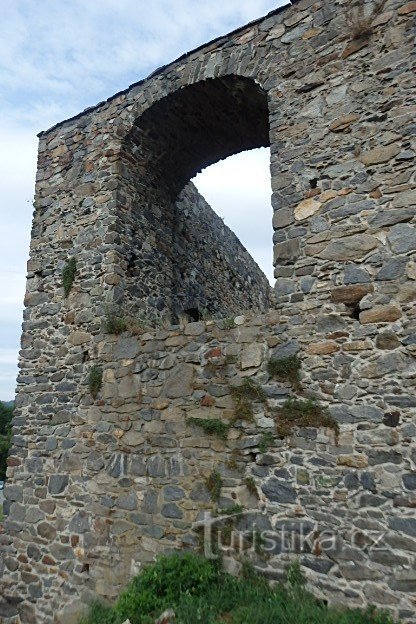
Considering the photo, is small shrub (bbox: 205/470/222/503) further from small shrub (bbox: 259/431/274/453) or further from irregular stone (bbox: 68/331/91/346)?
irregular stone (bbox: 68/331/91/346)

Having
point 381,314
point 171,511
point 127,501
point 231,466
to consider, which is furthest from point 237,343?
point 127,501

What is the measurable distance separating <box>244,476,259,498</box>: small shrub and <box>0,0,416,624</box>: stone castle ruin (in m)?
0.02

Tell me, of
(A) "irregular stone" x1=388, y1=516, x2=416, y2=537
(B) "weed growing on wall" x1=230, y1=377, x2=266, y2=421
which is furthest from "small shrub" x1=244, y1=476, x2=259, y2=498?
(A) "irregular stone" x1=388, y1=516, x2=416, y2=537

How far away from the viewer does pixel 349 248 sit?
4.91m

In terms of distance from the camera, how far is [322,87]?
217 inches

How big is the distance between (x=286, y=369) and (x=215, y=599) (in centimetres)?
228

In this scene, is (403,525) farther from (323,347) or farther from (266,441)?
(323,347)

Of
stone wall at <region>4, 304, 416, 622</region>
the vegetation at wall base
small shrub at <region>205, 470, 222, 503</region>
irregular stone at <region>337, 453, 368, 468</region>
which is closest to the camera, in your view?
stone wall at <region>4, 304, 416, 622</region>

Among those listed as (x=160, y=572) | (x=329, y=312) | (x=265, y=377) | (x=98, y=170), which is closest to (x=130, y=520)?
(x=160, y=572)

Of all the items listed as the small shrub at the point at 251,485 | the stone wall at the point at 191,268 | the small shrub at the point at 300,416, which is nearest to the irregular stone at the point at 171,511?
the small shrub at the point at 251,485

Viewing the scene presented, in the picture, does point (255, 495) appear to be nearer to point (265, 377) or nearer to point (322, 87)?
point (265, 377)

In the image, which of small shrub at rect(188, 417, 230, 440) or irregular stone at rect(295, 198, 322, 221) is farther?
irregular stone at rect(295, 198, 322, 221)

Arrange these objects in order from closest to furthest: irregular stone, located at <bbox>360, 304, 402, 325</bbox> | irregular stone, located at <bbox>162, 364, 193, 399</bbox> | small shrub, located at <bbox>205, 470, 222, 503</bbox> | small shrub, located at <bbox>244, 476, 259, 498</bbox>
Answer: irregular stone, located at <bbox>360, 304, 402, 325</bbox> → small shrub, located at <bbox>244, 476, 259, 498</bbox> → small shrub, located at <bbox>205, 470, 222, 503</bbox> → irregular stone, located at <bbox>162, 364, 193, 399</bbox>

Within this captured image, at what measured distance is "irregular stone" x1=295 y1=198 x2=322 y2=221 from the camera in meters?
5.24
